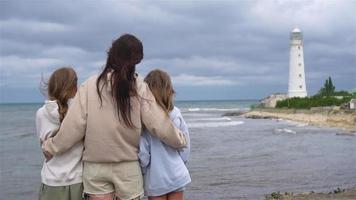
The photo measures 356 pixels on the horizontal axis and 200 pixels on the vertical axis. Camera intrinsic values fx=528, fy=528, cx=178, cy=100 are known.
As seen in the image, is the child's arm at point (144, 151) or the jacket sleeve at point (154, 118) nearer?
the jacket sleeve at point (154, 118)

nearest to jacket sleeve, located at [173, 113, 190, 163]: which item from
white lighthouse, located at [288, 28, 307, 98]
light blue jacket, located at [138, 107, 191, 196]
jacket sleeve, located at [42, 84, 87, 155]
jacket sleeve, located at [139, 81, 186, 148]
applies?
light blue jacket, located at [138, 107, 191, 196]

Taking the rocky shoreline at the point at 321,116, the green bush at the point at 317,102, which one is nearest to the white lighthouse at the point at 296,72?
the rocky shoreline at the point at 321,116

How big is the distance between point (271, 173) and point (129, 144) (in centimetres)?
1173

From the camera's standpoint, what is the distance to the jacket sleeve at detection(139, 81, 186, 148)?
136 inches

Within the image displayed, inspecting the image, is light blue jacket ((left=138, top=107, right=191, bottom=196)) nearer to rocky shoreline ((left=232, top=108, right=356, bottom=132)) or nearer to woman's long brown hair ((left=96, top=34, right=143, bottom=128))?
woman's long brown hair ((left=96, top=34, right=143, bottom=128))

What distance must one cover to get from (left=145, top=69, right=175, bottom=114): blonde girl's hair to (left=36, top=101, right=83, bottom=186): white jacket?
63 centimetres

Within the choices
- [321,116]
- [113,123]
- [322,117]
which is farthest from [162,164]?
[321,116]

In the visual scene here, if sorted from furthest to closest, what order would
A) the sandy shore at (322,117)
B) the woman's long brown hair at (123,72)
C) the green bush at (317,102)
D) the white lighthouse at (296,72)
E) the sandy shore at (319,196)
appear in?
the white lighthouse at (296,72) → the green bush at (317,102) → the sandy shore at (322,117) → the sandy shore at (319,196) → the woman's long brown hair at (123,72)

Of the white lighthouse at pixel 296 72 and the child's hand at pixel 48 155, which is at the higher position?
the white lighthouse at pixel 296 72

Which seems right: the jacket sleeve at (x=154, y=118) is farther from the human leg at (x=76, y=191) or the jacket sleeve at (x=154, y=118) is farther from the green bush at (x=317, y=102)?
the green bush at (x=317, y=102)

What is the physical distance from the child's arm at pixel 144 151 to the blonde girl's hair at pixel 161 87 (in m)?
0.24

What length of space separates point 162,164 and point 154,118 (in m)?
0.41

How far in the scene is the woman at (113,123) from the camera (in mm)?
3396

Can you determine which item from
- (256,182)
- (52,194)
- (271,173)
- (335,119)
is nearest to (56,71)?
(52,194)
